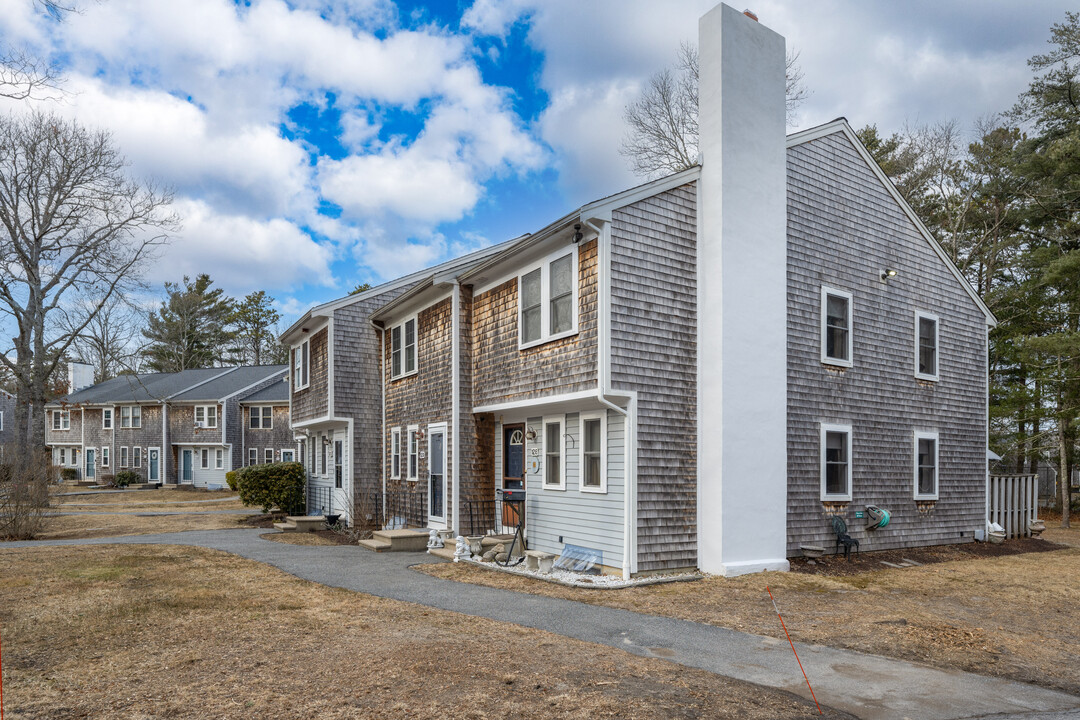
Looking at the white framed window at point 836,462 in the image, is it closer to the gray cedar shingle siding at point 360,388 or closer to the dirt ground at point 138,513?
the gray cedar shingle siding at point 360,388

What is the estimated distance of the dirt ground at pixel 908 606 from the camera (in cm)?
691

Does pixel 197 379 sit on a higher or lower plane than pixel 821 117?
lower

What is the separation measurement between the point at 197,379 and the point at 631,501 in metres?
39.2

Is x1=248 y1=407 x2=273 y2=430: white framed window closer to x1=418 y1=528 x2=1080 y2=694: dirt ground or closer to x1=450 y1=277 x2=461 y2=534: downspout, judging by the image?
x1=450 y1=277 x2=461 y2=534: downspout

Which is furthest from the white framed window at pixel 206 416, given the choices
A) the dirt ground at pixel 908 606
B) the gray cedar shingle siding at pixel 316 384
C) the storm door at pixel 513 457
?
the dirt ground at pixel 908 606

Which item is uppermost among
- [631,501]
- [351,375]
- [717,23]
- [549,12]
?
[549,12]

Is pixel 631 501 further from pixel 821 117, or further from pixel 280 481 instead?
pixel 821 117

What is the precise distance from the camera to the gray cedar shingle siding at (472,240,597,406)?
10.8 metres

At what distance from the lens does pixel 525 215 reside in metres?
27.6

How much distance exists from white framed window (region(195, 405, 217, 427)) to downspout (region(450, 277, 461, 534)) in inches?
1173

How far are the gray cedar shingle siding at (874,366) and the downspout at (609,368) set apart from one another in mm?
3190

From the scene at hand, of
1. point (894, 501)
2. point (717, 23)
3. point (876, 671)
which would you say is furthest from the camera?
point (894, 501)

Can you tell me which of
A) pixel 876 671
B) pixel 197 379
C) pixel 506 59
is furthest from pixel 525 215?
pixel 197 379

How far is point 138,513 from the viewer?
24.6 m
